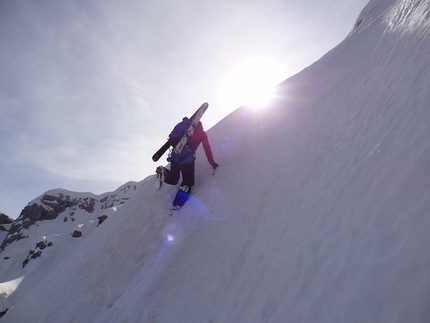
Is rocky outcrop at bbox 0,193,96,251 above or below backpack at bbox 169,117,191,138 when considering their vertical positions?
above

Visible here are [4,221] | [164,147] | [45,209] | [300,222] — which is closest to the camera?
[300,222]

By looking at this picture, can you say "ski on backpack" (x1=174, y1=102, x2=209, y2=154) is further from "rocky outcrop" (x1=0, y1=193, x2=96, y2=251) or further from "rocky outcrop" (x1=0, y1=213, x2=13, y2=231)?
"rocky outcrop" (x1=0, y1=213, x2=13, y2=231)

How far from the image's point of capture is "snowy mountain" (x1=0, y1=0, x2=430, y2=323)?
7.88 ft

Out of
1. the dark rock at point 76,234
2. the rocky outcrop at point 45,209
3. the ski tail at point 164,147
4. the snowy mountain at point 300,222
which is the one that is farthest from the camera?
the rocky outcrop at point 45,209

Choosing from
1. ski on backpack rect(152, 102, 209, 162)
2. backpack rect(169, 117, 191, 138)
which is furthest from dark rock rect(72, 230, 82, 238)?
backpack rect(169, 117, 191, 138)

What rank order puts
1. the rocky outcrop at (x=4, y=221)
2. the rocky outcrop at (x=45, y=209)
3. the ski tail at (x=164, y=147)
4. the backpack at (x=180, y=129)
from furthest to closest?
the rocky outcrop at (x=4, y=221)
the rocky outcrop at (x=45, y=209)
the backpack at (x=180, y=129)
the ski tail at (x=164, y=147)

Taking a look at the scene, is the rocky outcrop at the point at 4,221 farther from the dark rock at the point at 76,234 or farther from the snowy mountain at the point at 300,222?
the snowy mountain at the point at 300,222

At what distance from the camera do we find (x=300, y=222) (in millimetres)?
4129

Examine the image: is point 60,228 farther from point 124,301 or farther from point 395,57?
point 395,57

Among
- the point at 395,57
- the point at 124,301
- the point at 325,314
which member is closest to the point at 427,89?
the point at 395,57

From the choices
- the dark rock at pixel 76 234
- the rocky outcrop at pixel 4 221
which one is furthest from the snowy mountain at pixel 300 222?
the rocky outcrop at pixel 4 221

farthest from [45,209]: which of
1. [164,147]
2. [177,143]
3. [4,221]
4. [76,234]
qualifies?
[177,143]

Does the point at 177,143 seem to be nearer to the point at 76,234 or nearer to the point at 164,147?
the point at 164,147

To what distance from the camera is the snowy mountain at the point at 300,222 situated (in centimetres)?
240
